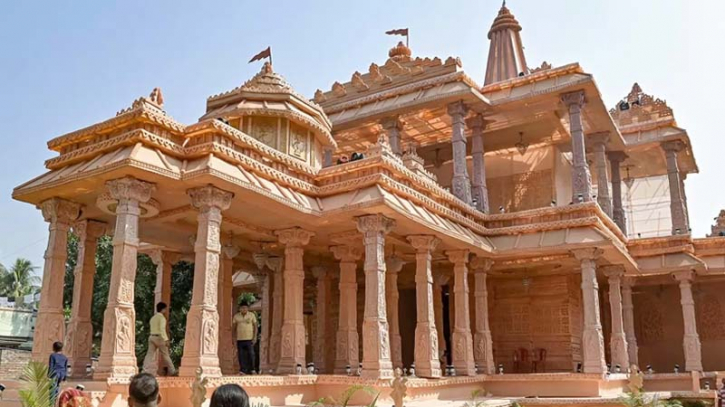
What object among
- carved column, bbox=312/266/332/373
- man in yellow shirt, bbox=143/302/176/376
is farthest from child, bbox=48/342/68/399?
carved column, bbox=312/266/332/373

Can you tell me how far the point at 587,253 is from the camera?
53.8 feet

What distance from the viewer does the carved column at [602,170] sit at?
19.5m

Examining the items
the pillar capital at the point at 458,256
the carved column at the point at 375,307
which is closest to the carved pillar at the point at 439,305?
the pillar capital at the point at 458,256

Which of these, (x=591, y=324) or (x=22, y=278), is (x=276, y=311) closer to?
(x=591, y=324)

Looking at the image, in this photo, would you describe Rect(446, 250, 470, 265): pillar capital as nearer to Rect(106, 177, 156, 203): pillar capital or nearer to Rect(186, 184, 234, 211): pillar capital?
Rect(186, 184, 234, 211): pillar capital

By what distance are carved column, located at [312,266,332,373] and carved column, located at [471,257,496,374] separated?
3.92 m

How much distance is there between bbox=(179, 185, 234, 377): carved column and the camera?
33.8ft

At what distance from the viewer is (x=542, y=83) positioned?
18344 millimetres

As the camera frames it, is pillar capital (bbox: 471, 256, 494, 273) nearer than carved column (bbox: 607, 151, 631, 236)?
Yes

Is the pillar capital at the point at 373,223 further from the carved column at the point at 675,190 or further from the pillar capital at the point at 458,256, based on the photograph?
the carved column at the point at 675,190

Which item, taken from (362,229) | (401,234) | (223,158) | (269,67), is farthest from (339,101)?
(223,158)

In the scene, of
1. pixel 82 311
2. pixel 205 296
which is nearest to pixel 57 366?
pixel 205 296

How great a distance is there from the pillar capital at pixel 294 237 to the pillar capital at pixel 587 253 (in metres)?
6.95

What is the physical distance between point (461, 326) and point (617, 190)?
9.70 meters
